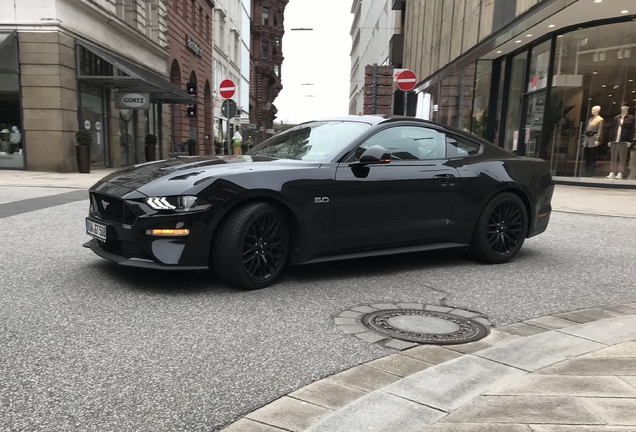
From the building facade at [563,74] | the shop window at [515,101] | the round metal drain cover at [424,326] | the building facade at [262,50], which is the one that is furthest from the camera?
the building facade at [262,50]

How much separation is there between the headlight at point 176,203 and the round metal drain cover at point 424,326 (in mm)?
1479

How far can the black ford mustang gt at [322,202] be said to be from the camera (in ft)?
13.0

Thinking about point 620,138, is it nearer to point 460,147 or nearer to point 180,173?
point 460,147

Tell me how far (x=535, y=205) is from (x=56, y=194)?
9.06m

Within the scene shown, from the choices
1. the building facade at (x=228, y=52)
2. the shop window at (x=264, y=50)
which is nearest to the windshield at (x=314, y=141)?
the building facade at (x=228, y=52)

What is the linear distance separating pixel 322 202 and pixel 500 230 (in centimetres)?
218

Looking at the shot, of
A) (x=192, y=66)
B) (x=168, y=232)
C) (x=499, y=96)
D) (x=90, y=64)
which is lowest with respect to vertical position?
(x=168, y=232)

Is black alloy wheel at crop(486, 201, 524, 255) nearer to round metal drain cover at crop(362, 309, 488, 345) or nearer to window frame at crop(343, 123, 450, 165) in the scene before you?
window frame at crop(343, 123, 450, 165)

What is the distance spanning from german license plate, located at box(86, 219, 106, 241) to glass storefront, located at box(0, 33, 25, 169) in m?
13.9

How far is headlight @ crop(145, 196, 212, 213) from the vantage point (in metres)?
3.88

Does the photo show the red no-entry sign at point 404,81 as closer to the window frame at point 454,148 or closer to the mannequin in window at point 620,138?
the mannequin in window at point 620,138

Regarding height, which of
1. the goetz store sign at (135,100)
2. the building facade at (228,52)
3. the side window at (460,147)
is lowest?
the side window at (460,147)

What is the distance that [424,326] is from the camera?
3.57 metres

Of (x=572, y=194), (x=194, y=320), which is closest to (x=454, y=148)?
(x=194, y=320)
